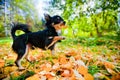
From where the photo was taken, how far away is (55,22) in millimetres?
1501

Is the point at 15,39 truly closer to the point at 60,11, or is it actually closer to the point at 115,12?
the point at 60,11

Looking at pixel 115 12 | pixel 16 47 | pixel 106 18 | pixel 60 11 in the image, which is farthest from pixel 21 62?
pixel 115 12

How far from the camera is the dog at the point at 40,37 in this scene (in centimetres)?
146

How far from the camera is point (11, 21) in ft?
5.08

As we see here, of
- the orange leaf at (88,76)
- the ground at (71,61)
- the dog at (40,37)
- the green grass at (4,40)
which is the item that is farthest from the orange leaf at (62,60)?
the green grass at (4,40)

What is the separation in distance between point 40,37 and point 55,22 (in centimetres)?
15

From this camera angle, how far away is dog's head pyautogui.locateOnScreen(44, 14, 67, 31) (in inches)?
58.6

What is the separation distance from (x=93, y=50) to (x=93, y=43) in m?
0.06

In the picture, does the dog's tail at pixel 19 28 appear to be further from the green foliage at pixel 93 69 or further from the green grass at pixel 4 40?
the green foliage at pixel 93 69

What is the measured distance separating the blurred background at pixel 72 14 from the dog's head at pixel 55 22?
55 mm

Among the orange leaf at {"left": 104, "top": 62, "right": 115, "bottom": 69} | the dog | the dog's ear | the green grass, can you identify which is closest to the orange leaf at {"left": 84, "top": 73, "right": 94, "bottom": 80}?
the orange leaf at {"left": 104, "top": 62, "right": 115, "bottom": 69}

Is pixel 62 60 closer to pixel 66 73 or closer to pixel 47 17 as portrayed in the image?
pixel 66 73

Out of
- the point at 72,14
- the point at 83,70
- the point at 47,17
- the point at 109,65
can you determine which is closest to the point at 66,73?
the point at 83,70

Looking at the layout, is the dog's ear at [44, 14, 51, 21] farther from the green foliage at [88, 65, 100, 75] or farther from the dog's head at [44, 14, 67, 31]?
the green foliage at [88, 65, 100, 75]
